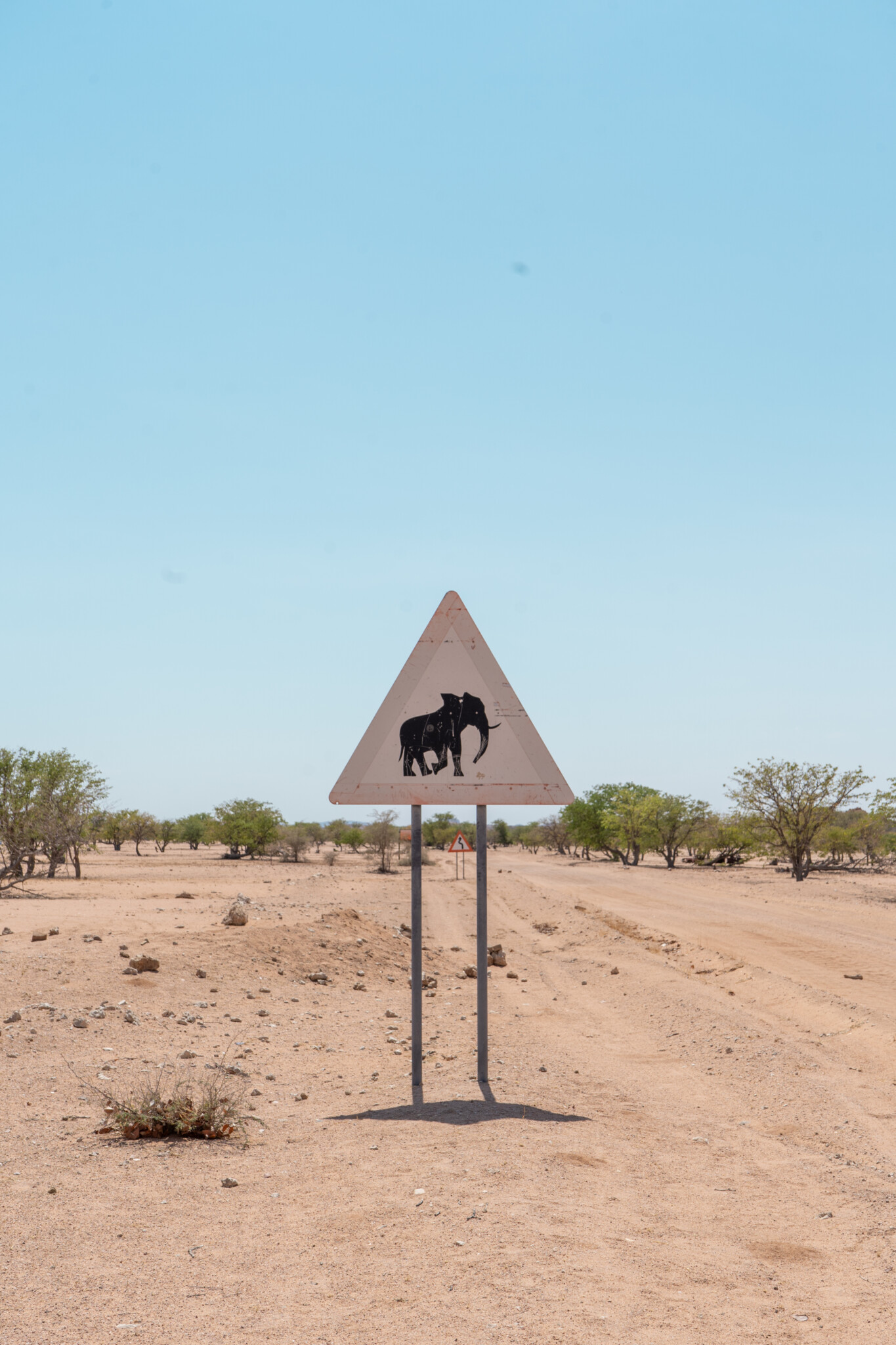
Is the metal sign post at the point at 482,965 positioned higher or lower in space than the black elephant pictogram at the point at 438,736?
lower

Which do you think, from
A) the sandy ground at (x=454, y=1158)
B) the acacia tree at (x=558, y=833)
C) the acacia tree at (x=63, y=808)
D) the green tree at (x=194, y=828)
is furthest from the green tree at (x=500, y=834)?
the sandy ground at (x=454, y=1158)

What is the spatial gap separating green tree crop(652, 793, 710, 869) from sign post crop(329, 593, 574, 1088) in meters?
49.2

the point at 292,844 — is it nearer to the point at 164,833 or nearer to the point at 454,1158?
the point at 164,833

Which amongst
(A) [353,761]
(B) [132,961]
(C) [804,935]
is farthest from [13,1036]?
(C) [804,935]

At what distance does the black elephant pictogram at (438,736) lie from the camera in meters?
6.10

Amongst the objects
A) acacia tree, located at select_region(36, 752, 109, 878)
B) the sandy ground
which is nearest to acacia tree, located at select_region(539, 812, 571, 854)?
acacia tree, located at select_region(36, 752, 109, 878)

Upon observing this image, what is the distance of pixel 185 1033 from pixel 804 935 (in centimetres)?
1048

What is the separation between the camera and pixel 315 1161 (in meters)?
4.64

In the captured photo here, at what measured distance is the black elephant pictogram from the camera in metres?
6.10

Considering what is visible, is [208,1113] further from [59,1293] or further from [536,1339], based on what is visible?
[536,1339]

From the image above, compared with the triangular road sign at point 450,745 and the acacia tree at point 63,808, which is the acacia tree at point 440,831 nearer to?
the acacia tree at point 63,808

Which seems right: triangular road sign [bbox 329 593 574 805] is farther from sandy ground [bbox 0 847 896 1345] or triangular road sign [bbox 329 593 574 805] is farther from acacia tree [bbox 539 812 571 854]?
acacia tree [bbox 539 812 571 854]

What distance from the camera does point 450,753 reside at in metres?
6.10

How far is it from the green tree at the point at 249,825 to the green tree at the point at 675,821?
22.1 m
